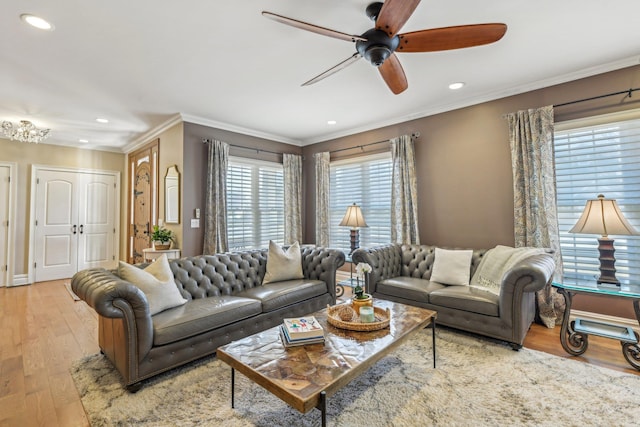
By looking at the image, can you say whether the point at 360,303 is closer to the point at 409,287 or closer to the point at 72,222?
the point at 409,287

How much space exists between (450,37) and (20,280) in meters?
7.72

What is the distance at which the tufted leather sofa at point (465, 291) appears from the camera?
103 inches

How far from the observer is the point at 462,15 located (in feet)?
7.41

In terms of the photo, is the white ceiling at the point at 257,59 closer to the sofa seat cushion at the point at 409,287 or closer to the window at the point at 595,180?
the window at the point at 595,180

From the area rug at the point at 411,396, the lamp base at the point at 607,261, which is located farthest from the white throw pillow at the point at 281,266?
the lamp base at the point at 607,261

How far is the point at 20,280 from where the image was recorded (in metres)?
5.42

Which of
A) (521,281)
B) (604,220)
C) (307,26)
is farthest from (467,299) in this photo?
(307,26)

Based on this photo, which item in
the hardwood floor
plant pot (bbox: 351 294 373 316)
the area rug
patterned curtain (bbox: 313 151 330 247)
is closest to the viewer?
the area rug

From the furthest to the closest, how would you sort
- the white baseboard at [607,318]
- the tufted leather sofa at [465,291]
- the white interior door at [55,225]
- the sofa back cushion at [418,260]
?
the white interior door at [55,225]
the sofa back cushion at [418,260]
the white baseboard at [607,318]
the tufted leather sofa at [465,291]

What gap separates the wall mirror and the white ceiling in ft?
2.84

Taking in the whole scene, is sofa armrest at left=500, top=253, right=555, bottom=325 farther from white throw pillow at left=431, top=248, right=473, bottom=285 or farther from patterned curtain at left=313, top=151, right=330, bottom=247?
patterned curtain at left=313, top=151, right=330, bottom=247

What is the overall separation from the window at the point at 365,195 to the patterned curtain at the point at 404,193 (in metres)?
0.29

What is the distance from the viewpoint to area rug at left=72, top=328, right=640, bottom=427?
1.82m

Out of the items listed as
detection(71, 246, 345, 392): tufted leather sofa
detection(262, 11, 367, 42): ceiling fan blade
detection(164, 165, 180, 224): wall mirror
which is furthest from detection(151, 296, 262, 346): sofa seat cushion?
detection(262, 11, 367, 42): ceiling fan blade
